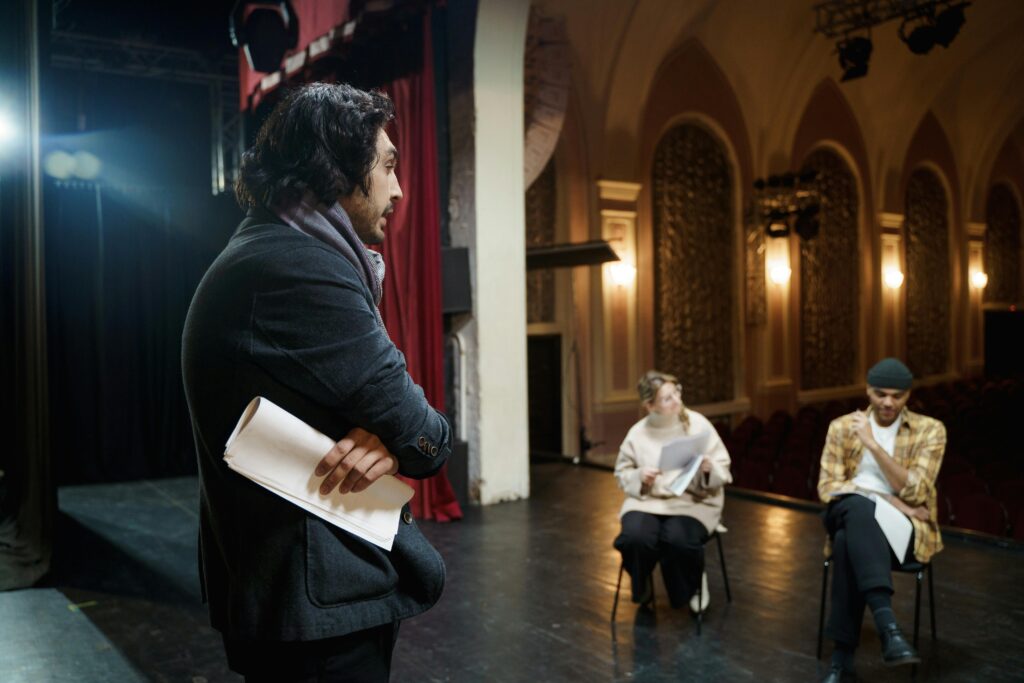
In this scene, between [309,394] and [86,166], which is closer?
[309,394]

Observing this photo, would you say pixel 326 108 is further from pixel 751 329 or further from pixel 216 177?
pixel 751 329

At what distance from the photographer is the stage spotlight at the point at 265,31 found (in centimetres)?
667

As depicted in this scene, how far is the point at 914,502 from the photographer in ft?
10.6

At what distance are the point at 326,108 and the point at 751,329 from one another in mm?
10677

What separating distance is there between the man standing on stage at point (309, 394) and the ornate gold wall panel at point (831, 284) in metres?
11.8

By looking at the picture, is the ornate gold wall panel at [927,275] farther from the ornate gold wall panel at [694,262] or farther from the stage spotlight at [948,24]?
the stage spotlight at [948,24]

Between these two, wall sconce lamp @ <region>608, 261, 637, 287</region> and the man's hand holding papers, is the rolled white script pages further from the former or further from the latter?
wall sconce lamp @ <region>608, 261, 637, 287</region>

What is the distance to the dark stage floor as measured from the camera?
3.25 m

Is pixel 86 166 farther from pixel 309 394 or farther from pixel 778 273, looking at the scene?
pixel 778 273

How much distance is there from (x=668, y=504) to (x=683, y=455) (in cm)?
22

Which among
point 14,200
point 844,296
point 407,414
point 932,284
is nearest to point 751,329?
point 844,296

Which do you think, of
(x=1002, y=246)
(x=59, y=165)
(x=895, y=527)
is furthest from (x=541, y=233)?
(x=1002, y=246)

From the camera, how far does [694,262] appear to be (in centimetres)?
1077

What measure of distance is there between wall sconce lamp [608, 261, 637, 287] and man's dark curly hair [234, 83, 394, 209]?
8.32 metres
